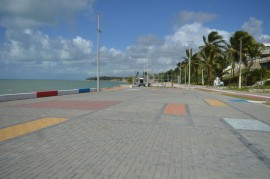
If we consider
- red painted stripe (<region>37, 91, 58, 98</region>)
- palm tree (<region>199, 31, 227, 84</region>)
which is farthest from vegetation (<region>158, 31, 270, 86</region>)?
red painted stripe (<region>37, 91, 58, 98</region>)

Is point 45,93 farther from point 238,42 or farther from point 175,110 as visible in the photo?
point 238,42

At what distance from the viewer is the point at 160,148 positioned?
7129mm

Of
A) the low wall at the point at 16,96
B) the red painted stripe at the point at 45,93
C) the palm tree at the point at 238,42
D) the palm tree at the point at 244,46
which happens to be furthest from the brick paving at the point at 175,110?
the palm tree at the point at 238,42

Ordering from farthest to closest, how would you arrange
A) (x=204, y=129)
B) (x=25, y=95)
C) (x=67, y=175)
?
(x=25, y=95) → (x=204, y=129) → (x=67, y=175)

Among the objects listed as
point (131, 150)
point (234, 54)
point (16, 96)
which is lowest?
point (131, 150)

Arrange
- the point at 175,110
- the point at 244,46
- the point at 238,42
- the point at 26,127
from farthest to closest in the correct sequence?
the point at 238,42, the point at 244,46, the point at 175,110, the point at 26,127

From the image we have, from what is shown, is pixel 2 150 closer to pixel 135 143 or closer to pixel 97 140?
pixel 97 140

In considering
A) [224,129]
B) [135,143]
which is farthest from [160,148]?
[224,129]

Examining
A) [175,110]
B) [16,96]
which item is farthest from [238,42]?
[16,96]

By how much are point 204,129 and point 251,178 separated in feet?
16.4

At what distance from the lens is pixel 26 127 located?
9.57 metres

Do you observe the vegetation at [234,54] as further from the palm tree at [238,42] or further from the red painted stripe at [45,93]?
the red painted stripe at [45,93]

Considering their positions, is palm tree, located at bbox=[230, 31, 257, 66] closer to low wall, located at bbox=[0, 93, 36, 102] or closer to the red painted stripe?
the red painted stripe

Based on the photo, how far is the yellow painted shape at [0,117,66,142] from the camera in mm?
8227
